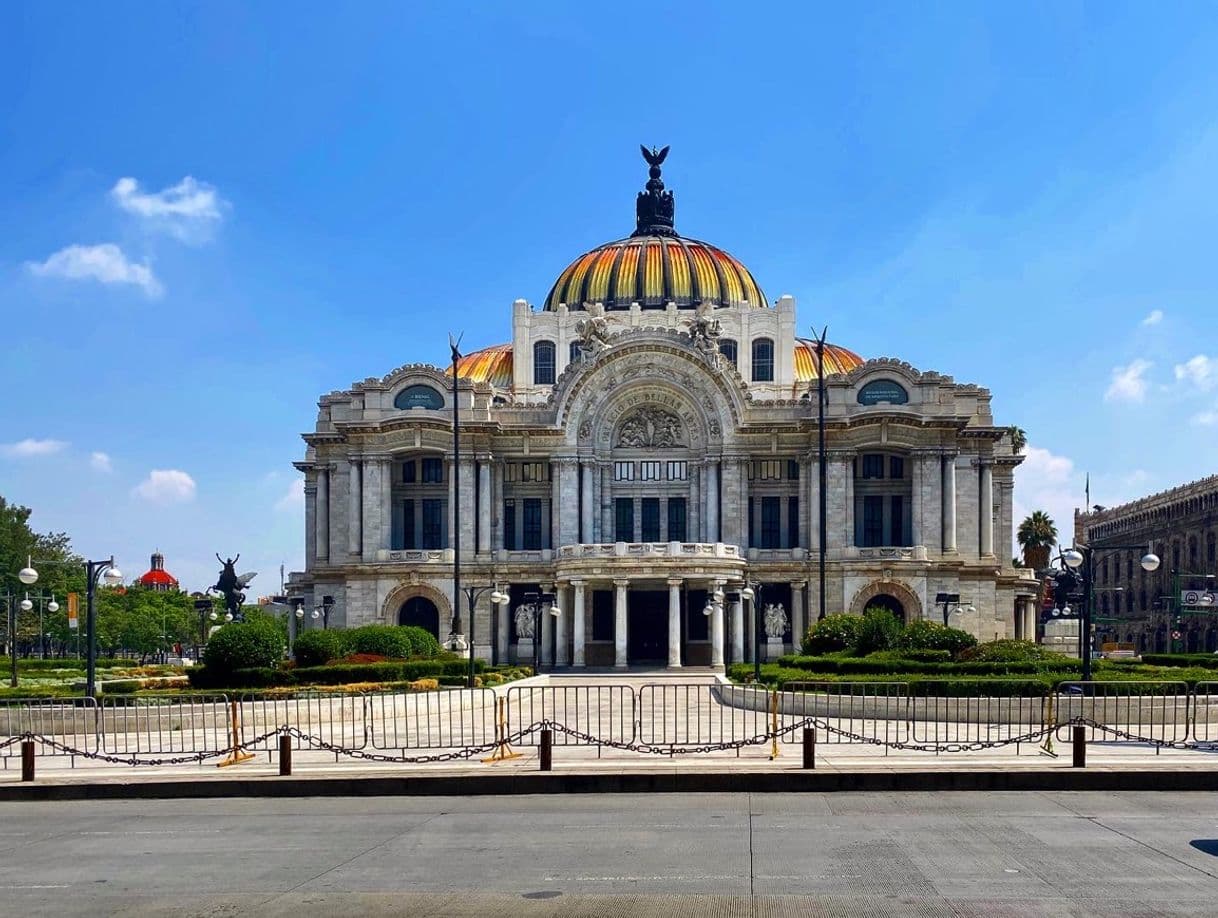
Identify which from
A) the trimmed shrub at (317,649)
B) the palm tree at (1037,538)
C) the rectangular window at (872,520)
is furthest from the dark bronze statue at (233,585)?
the palm tree at (1037,538)

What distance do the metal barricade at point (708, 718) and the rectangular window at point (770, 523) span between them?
29.0 meters

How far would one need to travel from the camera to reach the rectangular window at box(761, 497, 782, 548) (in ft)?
254

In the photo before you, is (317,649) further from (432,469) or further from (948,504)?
(948,504)

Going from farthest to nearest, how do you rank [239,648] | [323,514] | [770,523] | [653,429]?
[323,514]
[653,429]
[770,523]
[239,648]

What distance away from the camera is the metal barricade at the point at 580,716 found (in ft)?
102

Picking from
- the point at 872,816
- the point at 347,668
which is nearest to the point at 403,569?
the point at 347,668

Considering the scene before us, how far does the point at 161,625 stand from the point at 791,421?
7125cm

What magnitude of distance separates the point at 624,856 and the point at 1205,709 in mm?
22860

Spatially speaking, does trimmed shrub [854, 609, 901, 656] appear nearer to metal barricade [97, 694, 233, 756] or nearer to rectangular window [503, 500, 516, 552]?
metal barricade [97, 694, 233, 756]

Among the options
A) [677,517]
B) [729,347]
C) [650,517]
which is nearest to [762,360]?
[729,347]

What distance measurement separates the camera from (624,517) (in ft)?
258

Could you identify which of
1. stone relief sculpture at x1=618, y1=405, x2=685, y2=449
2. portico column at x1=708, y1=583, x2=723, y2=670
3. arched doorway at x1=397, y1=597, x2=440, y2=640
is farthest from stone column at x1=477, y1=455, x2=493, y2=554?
portico column at x1=708, y1=583, x2=723, y2=670

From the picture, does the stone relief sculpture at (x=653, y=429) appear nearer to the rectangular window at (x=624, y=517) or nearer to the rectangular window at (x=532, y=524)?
the rectangular window at (x=624, y=517)

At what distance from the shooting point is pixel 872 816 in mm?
21188
